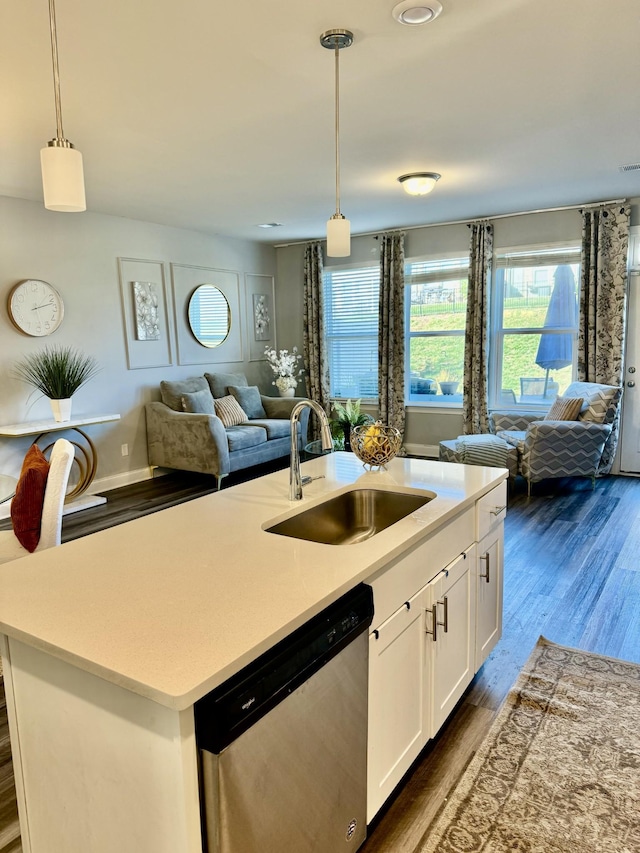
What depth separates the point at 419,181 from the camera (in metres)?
4.24

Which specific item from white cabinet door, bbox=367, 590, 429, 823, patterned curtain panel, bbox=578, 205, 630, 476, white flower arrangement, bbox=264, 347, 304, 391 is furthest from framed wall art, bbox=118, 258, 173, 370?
white cabinet door, bbox=367, 590, 429, 823

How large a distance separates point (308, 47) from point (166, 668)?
8.08 feet

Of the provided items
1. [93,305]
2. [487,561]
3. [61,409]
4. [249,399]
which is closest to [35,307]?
[93,305]

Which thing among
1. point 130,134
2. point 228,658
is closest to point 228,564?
point 228,658

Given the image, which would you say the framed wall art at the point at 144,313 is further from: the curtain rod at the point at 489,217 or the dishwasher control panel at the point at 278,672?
the dishwasher control panel at the point at 278,672

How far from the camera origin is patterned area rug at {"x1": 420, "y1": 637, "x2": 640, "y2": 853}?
1.65 m

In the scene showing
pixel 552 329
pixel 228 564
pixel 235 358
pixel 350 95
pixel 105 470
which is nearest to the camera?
pixel 228 564

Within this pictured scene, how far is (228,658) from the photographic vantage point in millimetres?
1016

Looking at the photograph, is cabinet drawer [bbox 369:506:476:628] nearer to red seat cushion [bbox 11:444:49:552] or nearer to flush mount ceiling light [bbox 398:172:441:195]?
red seat cushion [bbox 11:444:49:552]

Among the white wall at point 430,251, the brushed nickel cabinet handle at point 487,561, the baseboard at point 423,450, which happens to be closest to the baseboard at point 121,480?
the white wall at point 430,251

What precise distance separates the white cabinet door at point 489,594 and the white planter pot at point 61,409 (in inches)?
146

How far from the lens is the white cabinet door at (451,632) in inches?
72.5

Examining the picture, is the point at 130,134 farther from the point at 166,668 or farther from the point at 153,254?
the point at 166,668

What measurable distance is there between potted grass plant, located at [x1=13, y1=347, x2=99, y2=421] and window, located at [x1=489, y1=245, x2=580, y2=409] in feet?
13.9
